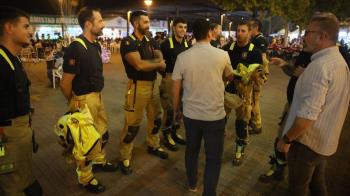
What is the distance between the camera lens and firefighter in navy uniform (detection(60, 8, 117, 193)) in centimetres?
318

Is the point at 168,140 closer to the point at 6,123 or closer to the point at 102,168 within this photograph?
the point at 102,168

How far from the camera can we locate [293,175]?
2473 millimetres

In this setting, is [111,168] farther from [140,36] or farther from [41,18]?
[41,18]

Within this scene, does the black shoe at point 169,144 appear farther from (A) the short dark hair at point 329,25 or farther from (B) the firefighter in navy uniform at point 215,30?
(A) the short dark hair at point 329,25

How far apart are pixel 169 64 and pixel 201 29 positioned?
1.72 meters

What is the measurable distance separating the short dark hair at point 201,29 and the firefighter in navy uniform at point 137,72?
3.15ft

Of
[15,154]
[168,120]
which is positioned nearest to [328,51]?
[15,154]

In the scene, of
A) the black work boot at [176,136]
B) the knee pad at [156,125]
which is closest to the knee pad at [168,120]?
the black work boot at [176,136]

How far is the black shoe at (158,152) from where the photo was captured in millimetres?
4379

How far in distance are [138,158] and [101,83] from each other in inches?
58.1

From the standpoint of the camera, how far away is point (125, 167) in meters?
3.92

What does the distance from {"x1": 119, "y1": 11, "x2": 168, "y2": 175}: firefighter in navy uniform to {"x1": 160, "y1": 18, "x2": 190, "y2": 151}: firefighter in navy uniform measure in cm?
49

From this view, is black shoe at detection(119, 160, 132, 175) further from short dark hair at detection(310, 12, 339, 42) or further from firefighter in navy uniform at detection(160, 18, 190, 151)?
short dark hair at detection(310, 12, 339, 42)

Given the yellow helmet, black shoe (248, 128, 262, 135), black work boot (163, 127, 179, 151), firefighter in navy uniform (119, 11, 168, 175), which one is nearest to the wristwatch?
firefighter in navy uniform (119, 11, 168, 175)
